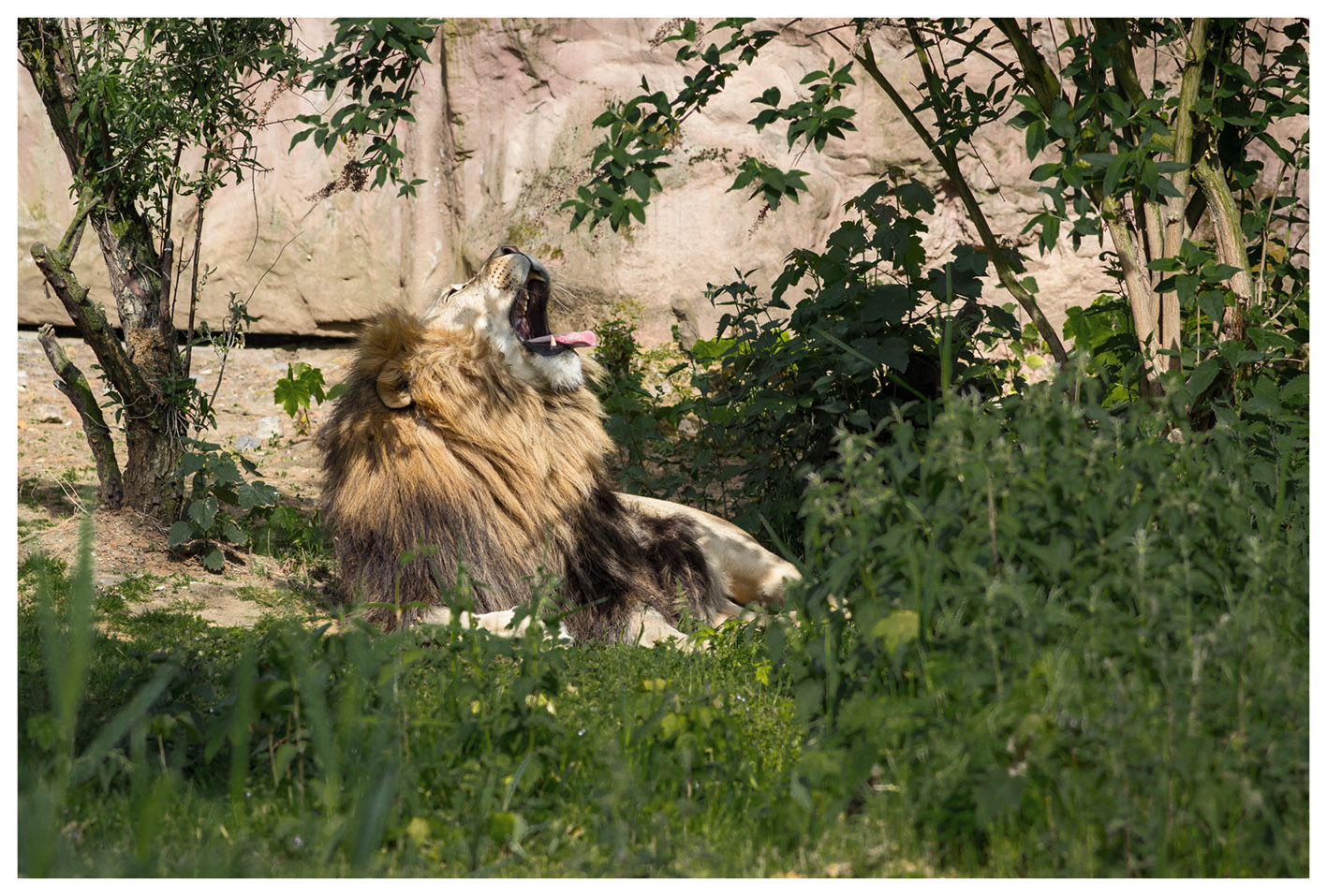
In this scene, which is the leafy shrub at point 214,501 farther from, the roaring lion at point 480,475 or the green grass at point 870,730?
the green grass at point 870,730

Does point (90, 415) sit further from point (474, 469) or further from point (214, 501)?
point (474, 469)

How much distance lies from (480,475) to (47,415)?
5.09 metres

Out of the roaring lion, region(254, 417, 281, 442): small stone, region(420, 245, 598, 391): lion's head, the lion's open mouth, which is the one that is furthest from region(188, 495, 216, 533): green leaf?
region(254, 417, 281, 442): small stone

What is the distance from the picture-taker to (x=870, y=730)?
221cm

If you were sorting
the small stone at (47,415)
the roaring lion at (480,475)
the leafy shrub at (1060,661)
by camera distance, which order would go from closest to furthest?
the leafy shrub at (1060,661)
the roaring lion at (480,475)
the small stone at (47,415)

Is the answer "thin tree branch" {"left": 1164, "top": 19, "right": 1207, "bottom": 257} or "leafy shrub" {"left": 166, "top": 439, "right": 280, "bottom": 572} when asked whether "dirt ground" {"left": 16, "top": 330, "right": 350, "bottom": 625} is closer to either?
"leafy shrub" {"left": 166, "top": 439, "right": 280, "bottom": 572}

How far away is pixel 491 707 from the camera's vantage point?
8.78ft

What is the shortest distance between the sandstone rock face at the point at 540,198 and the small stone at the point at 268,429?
1182 millimetres

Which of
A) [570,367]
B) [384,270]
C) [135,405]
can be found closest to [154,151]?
[135,405]


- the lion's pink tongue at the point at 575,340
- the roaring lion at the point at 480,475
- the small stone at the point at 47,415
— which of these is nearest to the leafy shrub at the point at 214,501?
the roaring lion at the point at 480,475

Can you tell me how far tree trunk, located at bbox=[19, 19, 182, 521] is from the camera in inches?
195

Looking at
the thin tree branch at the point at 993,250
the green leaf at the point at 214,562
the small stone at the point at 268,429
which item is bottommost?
the green leaf at the point at 214,562

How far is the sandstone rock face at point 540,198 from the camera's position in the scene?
914 cm

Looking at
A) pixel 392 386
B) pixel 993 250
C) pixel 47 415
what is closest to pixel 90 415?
pixel 392 386
